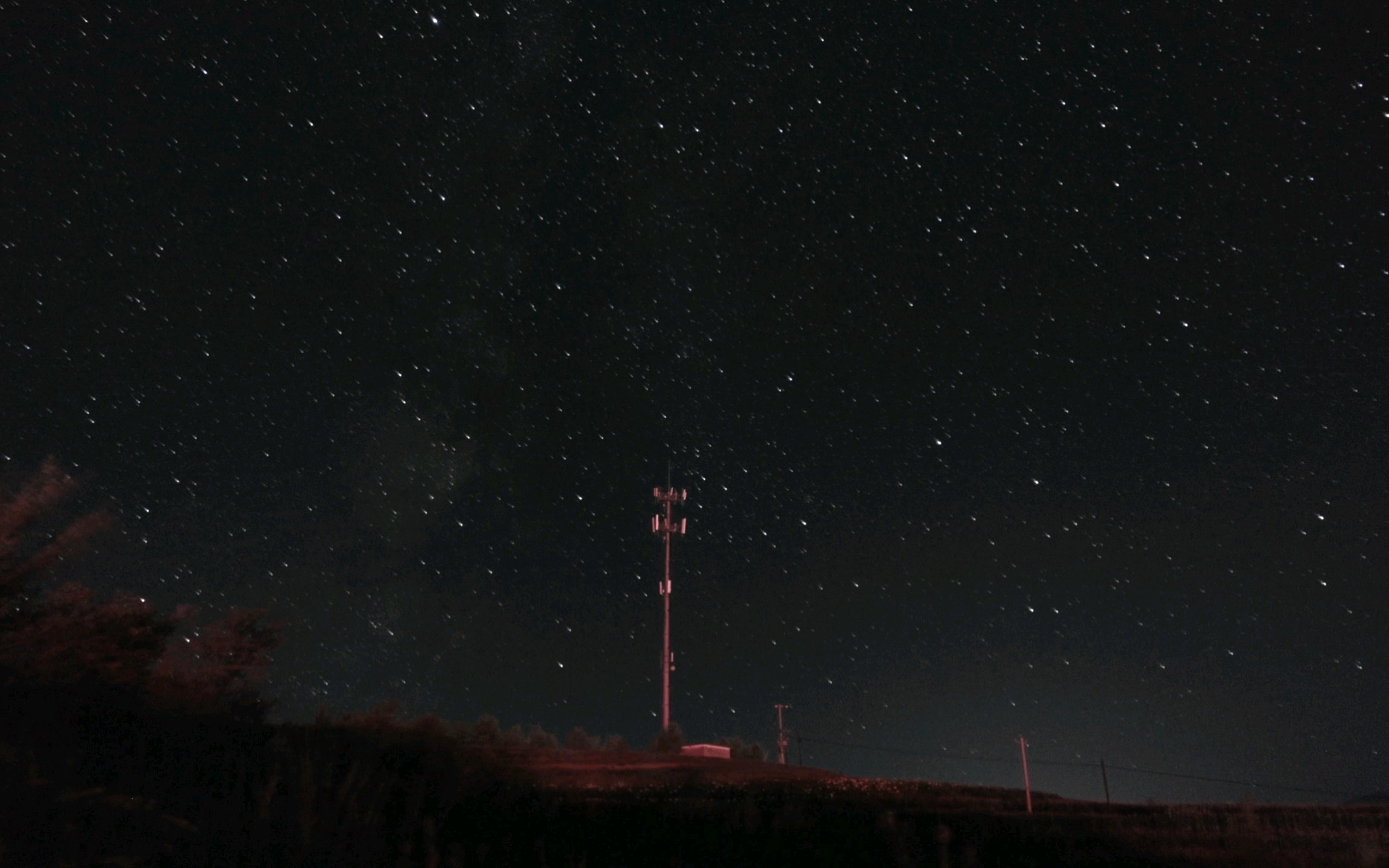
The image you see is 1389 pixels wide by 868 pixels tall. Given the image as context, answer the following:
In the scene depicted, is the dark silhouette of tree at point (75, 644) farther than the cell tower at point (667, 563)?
No

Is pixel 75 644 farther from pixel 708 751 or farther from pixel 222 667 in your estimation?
pixel 708 751

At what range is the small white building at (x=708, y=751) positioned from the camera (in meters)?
27.5

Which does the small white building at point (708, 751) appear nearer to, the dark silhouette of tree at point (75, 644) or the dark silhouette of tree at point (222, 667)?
the dark silhouette of tree at point (222, 667)

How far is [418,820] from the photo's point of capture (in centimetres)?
734

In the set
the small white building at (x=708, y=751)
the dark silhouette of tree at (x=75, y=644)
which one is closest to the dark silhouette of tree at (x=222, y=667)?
the dark silhouette of tree at (x=75, y=644)

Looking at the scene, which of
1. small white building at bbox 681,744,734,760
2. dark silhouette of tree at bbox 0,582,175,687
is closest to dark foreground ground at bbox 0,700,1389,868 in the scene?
dark silhouette of tree at bbox 0,582,175,687

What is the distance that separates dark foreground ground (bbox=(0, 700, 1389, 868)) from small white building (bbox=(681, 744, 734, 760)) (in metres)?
14.6

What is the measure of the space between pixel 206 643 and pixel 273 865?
59.7 feet

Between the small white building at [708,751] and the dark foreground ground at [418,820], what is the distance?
47.9ft

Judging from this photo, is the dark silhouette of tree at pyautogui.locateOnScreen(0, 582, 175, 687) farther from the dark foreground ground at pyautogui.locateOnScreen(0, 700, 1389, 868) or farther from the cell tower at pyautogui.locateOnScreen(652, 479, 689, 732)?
the cell tower at pyautogui.locateOnScreen(652, 479, 689, 732)

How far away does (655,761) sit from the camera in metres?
22.7

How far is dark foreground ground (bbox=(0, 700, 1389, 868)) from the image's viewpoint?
569cm

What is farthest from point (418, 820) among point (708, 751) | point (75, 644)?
point (708, 751)

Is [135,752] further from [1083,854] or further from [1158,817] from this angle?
[1158,817]
